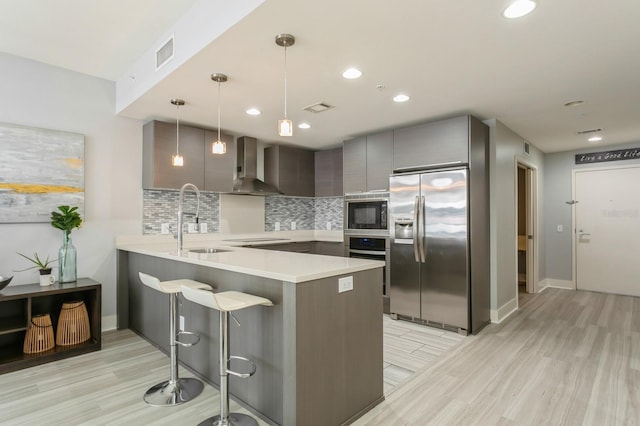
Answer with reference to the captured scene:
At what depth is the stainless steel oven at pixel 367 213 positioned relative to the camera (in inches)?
171

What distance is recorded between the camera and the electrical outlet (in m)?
2.02

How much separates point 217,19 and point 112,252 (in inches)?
112

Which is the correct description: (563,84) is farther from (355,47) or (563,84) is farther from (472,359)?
(472,359)

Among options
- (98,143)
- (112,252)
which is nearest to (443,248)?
(112,252)

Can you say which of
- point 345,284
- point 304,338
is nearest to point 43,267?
point 304,338

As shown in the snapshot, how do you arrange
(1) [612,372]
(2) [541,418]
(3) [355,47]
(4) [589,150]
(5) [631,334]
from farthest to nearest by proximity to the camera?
(4) [589,150], (5) [631,334], (1) [612,372], (3) [355,47], (2) [541,418]

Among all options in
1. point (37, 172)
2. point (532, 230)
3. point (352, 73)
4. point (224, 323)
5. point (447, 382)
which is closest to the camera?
point (224, 323)

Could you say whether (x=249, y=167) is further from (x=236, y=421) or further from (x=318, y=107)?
(x=236, y=421)

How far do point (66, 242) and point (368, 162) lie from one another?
3.43 metres

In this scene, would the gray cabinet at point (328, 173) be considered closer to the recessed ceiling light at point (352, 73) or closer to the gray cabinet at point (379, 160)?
the gray cabinet at point (379, 160)

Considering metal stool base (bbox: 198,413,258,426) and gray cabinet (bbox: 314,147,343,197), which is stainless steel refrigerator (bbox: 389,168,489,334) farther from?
metal stool base (bbox: 198,413,258,426)

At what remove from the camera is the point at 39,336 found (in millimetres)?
2992

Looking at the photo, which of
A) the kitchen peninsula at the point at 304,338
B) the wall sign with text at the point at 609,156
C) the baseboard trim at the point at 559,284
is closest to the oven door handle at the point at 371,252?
the kitchen peninsula at the point at 304,338

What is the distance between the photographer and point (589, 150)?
5.67 m
